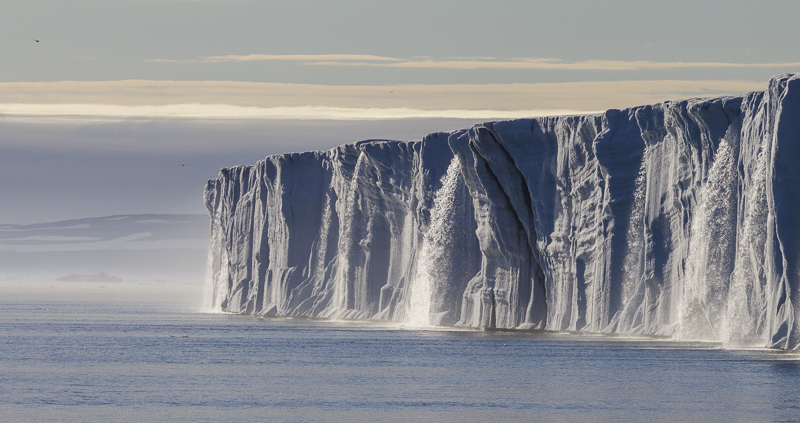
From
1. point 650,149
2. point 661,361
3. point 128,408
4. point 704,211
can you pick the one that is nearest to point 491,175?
point 650,149

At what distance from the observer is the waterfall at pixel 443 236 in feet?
188

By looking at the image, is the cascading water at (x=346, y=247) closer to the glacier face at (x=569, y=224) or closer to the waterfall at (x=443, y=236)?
the glacier face at (x=569, y=224)

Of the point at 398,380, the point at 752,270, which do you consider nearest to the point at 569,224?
the point at 752,270

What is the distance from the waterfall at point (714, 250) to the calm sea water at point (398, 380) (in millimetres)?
1667

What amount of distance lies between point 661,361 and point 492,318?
19.3 meters

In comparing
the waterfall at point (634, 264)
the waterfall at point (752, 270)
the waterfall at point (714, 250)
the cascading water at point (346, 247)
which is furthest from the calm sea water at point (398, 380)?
the cascading water at point (346, 247)

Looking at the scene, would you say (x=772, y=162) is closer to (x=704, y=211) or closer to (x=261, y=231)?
(x=704, y=211)

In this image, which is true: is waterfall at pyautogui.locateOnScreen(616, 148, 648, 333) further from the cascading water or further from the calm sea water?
the cascading water

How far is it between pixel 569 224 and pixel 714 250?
9894mm

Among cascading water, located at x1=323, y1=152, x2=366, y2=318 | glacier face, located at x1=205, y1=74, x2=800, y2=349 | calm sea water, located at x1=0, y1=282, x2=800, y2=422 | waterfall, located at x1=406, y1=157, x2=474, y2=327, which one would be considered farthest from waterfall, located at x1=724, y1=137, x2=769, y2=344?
cascading water, located at x1=323, y1=152, x2=366, y2=318

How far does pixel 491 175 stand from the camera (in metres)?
53.9

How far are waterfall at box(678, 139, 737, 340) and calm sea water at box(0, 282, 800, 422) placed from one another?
167 centimetres

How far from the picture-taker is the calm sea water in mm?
26297

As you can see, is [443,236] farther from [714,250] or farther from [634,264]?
[714,250]
